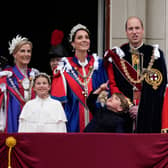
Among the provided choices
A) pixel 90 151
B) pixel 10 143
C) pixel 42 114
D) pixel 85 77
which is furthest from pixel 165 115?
pixel 10 143

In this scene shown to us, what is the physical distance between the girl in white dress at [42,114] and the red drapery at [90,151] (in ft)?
1.32

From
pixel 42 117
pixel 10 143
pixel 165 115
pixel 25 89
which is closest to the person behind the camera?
pixel 10 143

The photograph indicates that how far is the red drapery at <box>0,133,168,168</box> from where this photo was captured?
6.59 metres

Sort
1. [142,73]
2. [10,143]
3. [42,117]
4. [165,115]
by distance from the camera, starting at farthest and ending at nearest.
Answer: [142,73]
[165,115]
[42,117]
[10,143]

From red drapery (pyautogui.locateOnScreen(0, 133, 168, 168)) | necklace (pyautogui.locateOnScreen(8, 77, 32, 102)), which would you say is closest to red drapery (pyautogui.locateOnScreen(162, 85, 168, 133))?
red drapery (pyautogui.locateOnScreen(0, 133, 168, 168))

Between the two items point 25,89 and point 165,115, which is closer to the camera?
point 165,115

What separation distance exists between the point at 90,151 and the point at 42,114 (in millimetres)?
721

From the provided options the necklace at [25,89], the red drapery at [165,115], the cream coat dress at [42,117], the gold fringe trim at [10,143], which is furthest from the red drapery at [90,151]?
the necklace at [25,89]

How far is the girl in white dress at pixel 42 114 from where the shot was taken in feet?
23.0

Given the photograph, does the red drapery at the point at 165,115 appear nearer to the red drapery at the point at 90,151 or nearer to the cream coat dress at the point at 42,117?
the red drapery at the point at 90,151

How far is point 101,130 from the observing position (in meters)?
6.89

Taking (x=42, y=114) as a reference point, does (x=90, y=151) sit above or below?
below

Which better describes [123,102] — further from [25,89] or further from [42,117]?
[25,89]

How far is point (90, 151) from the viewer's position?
661 centimetres
